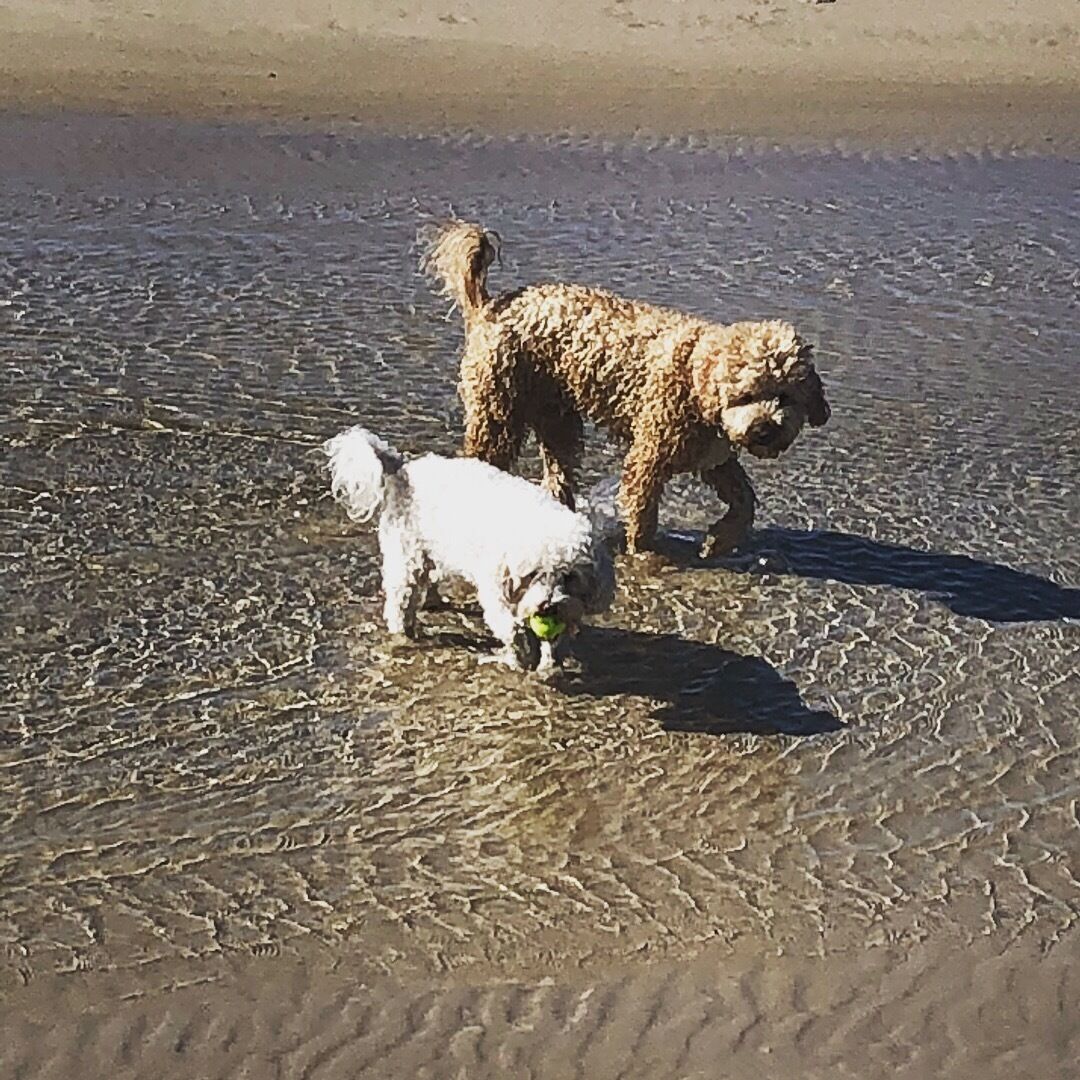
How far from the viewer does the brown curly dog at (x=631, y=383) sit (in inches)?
247

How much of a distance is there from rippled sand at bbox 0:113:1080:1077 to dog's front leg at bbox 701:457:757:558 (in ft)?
0.37

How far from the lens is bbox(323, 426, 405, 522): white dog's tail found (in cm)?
588

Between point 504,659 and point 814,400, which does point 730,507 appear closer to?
point 814,400

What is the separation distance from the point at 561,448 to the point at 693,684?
4.55 ft

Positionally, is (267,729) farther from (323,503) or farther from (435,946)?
(323,503)

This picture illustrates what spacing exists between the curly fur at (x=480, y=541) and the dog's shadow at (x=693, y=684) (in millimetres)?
302

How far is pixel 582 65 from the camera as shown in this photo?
1648 cm

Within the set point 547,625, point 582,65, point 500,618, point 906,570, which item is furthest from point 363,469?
point 582,65

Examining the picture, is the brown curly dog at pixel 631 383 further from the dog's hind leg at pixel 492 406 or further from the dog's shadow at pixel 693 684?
the dog's shadow at pixel 693 684

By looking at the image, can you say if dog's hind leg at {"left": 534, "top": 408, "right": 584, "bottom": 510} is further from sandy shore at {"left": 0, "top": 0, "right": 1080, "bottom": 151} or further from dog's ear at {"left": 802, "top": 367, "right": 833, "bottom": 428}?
sandy shore at {"left": 0, "top": 0, "right": 1080, "bottom": 151}

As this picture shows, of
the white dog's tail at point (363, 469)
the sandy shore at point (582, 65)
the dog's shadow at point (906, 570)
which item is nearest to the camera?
the white dog's tail at point (363, 469)

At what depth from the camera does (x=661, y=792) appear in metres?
5.28

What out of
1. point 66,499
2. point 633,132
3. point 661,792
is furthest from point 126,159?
point 661,792

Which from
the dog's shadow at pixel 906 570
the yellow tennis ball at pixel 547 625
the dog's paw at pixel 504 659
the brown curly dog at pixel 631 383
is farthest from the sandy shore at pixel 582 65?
the yellow tennis ball at pixel 547 625
